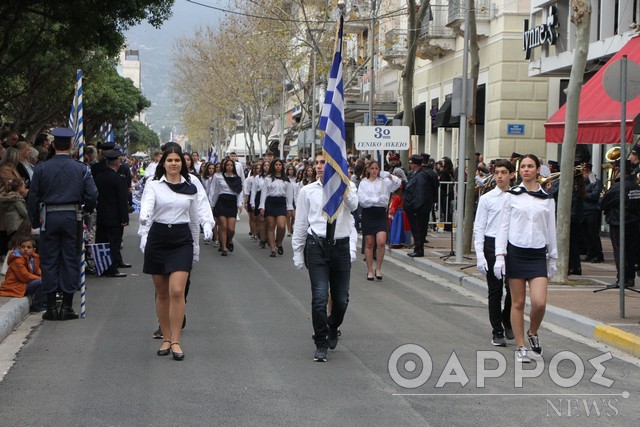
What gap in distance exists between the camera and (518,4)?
2866cm

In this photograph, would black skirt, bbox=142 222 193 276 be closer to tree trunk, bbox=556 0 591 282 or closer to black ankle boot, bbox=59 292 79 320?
black ankle boot, bbox=59 292 79 320

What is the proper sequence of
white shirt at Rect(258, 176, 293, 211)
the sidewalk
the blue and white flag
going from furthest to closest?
white shirt at Rect(258, 176, 293, 211) → the blue and white flag → the sidewalk

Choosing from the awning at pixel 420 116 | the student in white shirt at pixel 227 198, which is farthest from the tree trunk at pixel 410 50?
the awning at pixel 420 116

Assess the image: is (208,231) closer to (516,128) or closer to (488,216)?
(488,216)

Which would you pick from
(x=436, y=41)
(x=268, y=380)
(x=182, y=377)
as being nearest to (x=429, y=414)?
(x=268, y=380)

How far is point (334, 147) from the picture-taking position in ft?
29.9

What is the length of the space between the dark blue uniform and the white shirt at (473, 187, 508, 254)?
4.25m

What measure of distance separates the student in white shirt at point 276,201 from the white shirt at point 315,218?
412 inches

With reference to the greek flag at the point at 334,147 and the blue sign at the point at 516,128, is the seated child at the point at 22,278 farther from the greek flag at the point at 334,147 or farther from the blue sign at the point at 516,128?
the blue sign at the point at 516,128

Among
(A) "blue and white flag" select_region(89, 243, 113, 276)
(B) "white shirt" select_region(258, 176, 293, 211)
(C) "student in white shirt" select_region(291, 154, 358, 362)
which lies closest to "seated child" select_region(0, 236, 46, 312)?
(A) "blue and white flag" select_region(89, 243, 113, 276)

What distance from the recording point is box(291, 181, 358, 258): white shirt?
8992mm

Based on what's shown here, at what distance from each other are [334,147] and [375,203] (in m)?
5.88

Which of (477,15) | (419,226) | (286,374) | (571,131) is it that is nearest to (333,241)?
(286,374)

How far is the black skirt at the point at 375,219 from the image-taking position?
15.0 meters
